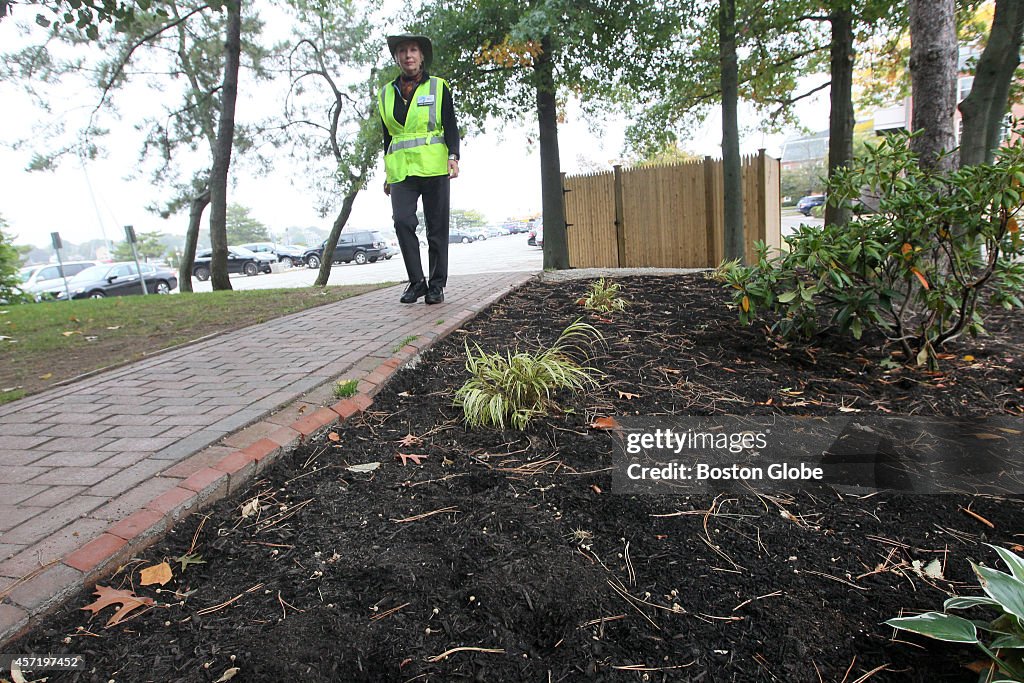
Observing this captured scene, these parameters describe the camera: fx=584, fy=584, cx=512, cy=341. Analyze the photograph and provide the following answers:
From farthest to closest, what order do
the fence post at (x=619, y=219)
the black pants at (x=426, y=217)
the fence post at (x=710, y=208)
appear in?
the fence post at (x=619, y=219) → the fence post at (x=710, y=208) → the black pants at (x=426, y=217)

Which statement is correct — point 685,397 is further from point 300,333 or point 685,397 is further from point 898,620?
point 300,333

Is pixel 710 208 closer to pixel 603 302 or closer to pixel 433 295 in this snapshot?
pixel 603 302

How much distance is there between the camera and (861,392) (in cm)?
303

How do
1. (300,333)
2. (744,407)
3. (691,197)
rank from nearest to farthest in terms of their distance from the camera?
(744,407)
(300,333)
(691,197)

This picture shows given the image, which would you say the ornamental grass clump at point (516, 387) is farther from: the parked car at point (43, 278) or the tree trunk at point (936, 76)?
the parked car at point (43, 278)

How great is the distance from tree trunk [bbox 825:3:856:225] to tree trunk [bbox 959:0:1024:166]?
6.98ft

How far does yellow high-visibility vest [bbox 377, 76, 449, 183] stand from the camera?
16.9 ft

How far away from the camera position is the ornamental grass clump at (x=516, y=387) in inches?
111

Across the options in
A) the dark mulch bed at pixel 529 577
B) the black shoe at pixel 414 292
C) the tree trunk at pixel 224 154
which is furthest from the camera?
the tree trunk at pixel 224 154

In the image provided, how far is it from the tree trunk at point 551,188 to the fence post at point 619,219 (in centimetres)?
145

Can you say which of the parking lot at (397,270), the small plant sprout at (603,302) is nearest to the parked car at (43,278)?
the parking lot at (397,270)

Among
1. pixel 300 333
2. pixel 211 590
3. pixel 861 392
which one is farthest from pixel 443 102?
pixel 211 590

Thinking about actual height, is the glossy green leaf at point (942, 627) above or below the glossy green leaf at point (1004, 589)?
below

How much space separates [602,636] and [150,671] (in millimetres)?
1126
